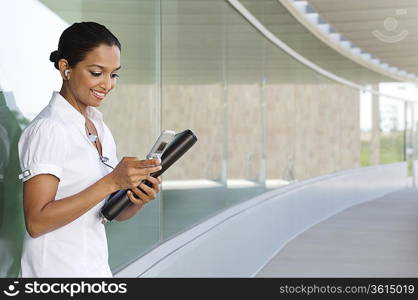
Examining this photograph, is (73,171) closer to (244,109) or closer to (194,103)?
(194,103)

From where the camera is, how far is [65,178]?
199cm

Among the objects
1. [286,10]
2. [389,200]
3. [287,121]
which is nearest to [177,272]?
[287,121]

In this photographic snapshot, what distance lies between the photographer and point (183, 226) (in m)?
5.39

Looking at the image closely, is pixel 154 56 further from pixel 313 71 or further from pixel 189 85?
pixel 313 71

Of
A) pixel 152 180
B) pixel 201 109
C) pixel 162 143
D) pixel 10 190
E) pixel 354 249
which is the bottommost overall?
pixel 354 249

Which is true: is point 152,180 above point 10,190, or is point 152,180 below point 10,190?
above

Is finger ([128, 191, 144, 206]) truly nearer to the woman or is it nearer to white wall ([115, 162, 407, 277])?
the woman

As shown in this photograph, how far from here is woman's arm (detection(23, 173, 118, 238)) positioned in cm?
185

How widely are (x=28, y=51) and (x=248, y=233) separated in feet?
15.1

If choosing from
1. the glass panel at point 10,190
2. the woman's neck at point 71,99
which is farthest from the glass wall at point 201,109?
the woman's neck at point 71,99

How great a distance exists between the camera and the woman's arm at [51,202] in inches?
73.0

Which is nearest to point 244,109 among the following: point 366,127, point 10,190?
point 10,190

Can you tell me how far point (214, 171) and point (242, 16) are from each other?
212cm

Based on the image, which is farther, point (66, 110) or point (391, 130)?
point (391, 130)
